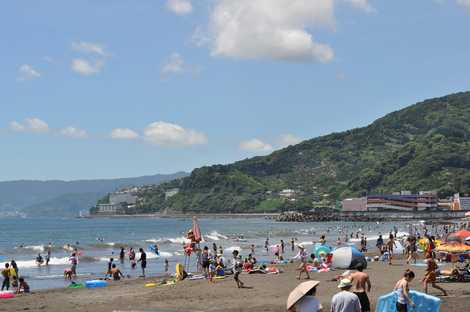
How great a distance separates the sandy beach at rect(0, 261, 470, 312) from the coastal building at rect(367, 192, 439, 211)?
16215cm

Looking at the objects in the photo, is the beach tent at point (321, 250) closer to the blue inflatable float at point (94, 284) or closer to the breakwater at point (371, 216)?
the blue inflatable float at point (94, 284)

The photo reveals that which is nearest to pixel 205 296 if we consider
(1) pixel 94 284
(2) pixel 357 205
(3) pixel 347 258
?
(3) pixel 347 258

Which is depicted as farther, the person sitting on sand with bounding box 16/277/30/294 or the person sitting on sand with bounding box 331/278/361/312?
the person sitting on sand with bounding box 16/277/30/294

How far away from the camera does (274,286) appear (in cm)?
2436

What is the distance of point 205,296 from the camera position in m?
22.3

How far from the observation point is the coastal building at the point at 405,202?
608 feet

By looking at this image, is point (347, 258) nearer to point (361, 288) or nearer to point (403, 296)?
point (403, 296)

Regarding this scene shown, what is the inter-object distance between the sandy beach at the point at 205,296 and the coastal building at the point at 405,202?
532 ft

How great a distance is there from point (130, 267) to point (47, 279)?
24.4 feet

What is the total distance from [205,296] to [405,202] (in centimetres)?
17205

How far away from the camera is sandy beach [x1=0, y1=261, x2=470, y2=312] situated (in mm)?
19625

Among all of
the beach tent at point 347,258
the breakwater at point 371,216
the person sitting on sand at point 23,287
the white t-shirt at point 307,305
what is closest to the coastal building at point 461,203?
the breakwater at point 371,216

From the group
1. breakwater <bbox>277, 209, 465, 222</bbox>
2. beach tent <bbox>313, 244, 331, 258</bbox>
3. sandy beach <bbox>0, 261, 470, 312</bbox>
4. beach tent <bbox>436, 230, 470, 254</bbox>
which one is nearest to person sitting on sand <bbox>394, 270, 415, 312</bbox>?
sandy beach <bbox>0, 261, 470, 312</bbox>

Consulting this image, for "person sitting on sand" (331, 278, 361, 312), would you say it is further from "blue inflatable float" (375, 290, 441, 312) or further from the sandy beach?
the sandy beach
